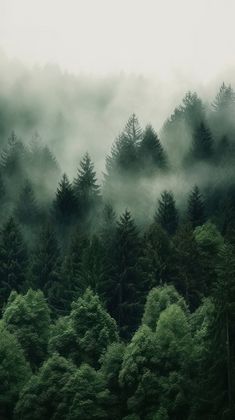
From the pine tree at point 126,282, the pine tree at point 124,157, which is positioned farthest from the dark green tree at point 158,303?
the pine tree at point 124,157

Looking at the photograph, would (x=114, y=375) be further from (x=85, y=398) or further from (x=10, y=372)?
(x=10, y=372)

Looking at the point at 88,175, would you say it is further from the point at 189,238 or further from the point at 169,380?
the point at 169,380

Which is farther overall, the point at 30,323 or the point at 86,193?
the point at 86,193

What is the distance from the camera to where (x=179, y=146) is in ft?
531

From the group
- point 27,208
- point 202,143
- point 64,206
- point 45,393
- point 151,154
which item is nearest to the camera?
point 45,393

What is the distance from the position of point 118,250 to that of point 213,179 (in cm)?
5687

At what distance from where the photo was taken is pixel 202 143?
155m

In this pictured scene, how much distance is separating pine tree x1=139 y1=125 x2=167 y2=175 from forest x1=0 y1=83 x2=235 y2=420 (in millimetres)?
235

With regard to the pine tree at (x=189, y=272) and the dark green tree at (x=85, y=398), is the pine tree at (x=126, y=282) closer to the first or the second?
the pine tree at (x=189, y=272)

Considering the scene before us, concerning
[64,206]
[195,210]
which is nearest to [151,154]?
[195,210]

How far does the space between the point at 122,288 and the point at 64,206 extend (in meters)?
39.8

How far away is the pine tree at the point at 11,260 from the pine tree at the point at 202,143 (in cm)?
5886

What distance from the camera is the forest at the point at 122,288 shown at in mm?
64562

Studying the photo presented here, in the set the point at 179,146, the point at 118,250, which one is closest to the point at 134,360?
the point at 118,250
